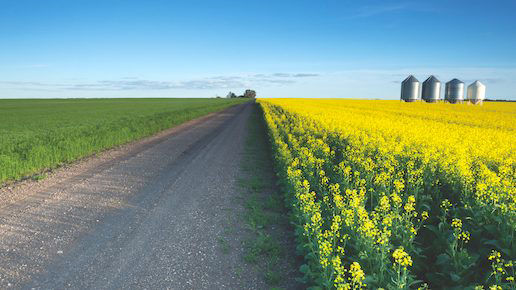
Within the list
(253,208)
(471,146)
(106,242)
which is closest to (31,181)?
(106,242)

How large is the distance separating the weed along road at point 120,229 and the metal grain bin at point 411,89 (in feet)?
257

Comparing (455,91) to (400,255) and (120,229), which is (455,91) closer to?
(120,229)

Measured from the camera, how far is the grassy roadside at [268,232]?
21.1ft

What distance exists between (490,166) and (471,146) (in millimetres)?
2169

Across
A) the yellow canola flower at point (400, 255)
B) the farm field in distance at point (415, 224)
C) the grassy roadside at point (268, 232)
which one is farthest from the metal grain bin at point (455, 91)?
the yellow canola flower at point (400, 255)

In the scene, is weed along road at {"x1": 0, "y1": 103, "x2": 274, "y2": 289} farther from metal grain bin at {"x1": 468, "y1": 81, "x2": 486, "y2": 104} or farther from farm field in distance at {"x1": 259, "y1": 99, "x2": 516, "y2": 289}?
metal grain bin at {"x1": 468, "y1": 81, "x2": 486, "y2": 104}

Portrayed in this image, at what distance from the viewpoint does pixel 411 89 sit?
82375mm

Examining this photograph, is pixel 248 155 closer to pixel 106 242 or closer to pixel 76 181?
pixel 76 181

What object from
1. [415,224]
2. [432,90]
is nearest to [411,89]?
[432,90]

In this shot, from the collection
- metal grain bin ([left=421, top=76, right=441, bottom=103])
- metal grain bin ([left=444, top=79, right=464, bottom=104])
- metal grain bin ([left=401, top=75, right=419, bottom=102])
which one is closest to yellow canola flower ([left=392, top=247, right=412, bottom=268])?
metal grain bin ([left=421, top=76, right=441, bottom=103])

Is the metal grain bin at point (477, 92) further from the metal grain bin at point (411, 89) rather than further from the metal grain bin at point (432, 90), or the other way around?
the metal grain bin at point (411, 89)

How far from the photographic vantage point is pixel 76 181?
42.1 ft

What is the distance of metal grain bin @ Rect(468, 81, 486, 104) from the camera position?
251 ft

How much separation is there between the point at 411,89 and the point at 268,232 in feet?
276
